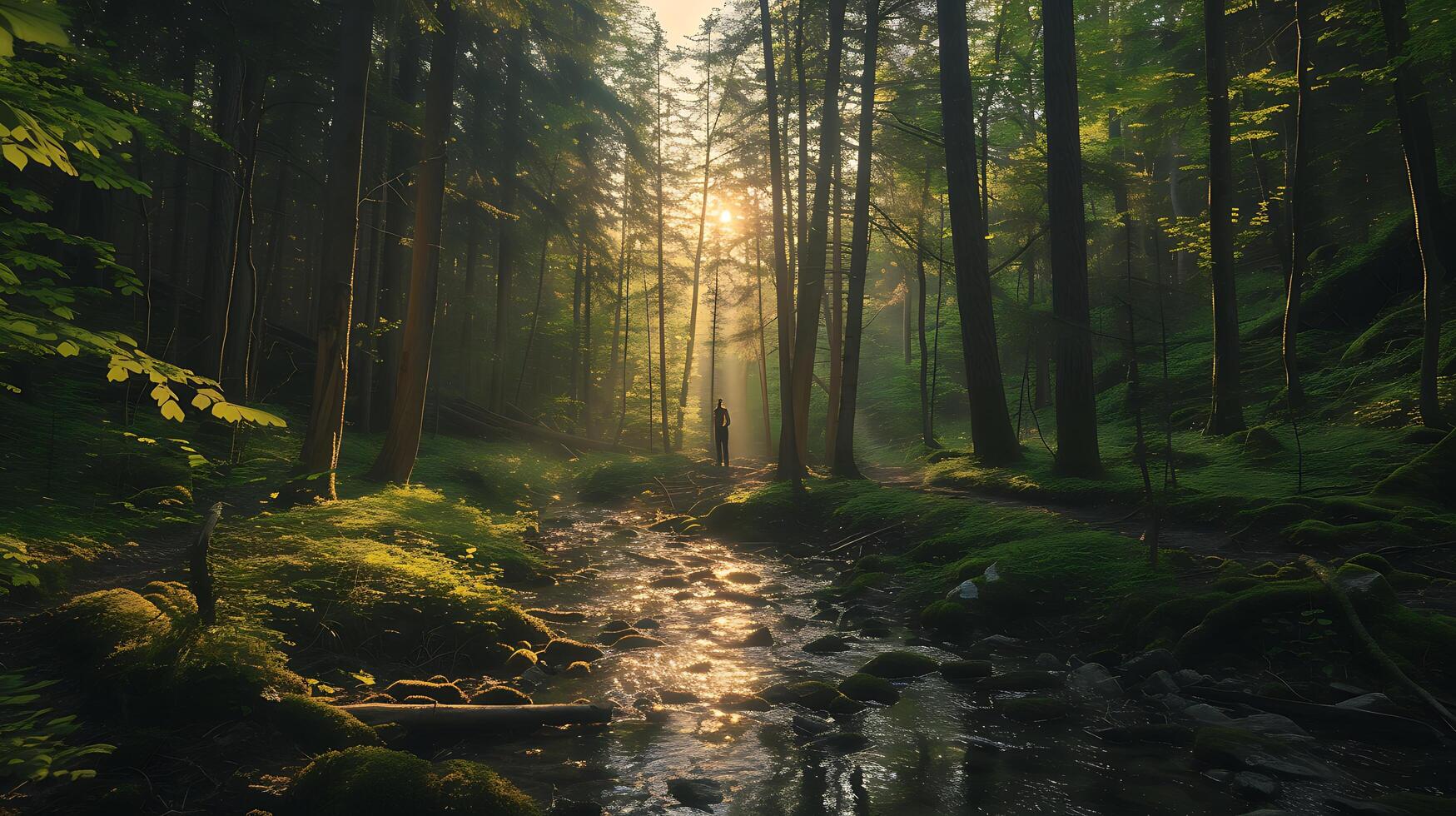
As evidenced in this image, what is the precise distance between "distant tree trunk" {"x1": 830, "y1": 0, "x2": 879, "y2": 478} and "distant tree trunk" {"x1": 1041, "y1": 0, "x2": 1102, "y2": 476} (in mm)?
4689

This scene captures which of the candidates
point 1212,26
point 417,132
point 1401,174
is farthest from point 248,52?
point 1401,174

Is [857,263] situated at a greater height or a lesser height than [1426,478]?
greater

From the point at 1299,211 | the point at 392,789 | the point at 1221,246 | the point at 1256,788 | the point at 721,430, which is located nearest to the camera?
the point at 392,789

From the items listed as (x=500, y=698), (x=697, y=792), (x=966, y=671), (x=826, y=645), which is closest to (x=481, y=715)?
(x=500, y=698)

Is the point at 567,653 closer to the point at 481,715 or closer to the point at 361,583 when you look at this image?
the point at 481,715

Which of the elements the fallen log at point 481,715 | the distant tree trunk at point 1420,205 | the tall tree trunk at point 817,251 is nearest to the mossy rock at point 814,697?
the fallen log at point 481,715

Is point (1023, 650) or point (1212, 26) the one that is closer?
point (1023, 650)

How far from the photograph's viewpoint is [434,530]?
31.7 ft

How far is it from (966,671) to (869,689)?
3.38 ft

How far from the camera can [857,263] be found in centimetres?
1631

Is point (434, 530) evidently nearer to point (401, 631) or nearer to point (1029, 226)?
point (401, 631)

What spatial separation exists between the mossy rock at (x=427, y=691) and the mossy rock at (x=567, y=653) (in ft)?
4.24

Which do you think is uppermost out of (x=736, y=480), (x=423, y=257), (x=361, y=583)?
(x=423, y=257)

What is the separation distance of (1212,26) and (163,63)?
2065 cm
